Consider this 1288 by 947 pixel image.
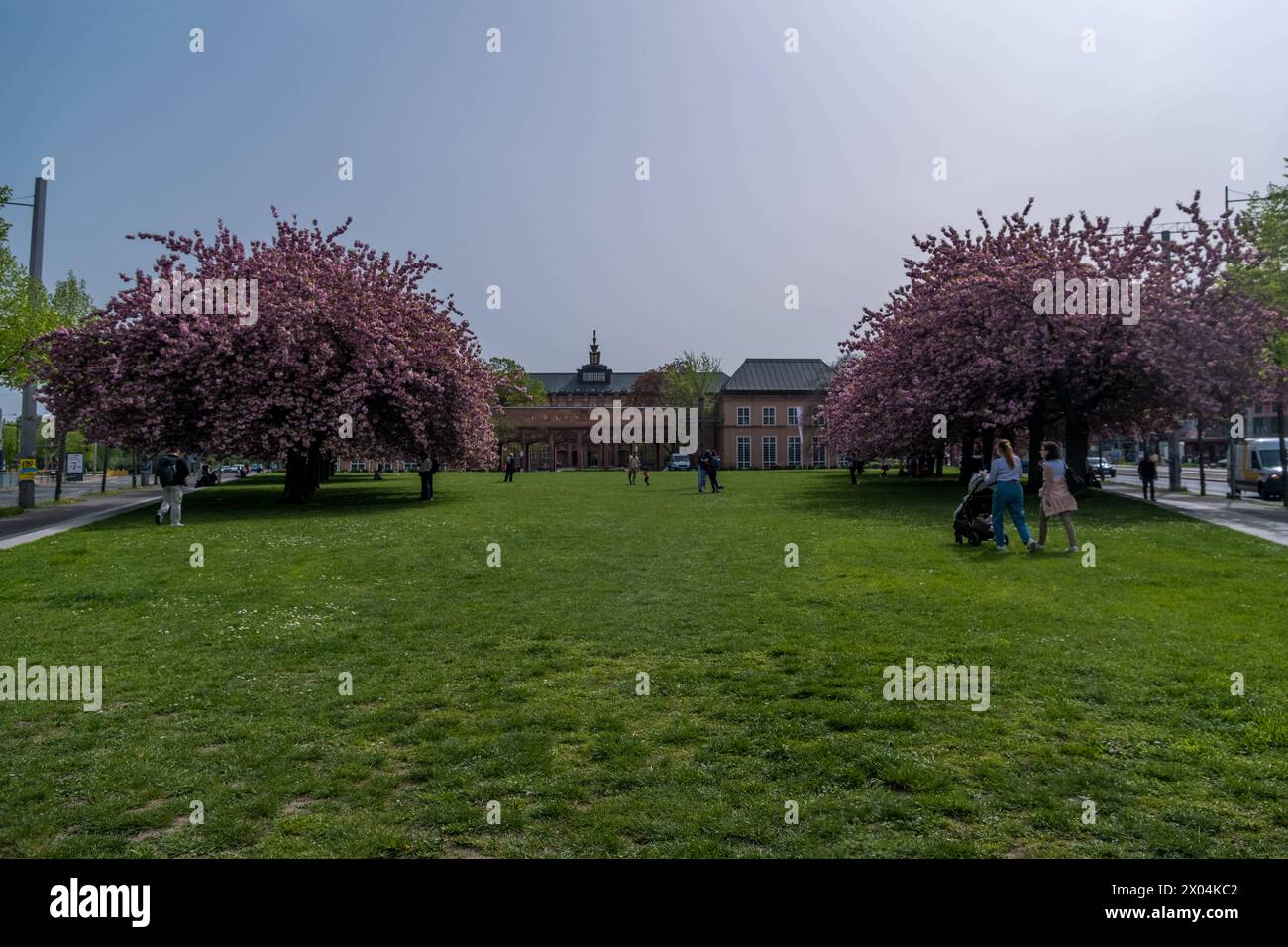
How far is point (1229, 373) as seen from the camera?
26516 mm

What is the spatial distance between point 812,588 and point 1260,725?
6.33 m

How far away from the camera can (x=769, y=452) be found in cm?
11400

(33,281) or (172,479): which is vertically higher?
(33,281)

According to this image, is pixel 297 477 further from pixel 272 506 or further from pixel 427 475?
pixel 427 475

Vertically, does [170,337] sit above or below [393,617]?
above

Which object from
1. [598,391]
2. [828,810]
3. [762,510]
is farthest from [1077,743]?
[598,391]

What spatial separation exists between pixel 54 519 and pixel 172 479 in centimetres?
580

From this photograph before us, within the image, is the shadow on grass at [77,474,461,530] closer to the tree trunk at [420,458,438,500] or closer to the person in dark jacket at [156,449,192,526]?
the tree trunk at [420,458,438,500]

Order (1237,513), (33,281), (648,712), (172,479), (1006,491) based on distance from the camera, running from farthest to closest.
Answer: (33,281) < (1237,513) < (172,479) < (1006,491) < (648,712)

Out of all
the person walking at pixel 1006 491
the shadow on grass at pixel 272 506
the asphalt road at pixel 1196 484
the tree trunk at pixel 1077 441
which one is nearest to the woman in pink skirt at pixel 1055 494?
the person walking at pixel 1006 491

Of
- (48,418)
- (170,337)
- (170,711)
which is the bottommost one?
(170,711)

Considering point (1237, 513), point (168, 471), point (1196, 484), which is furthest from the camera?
point (1196, 484)

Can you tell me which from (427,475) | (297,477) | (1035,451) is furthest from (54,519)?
(1035,451)
